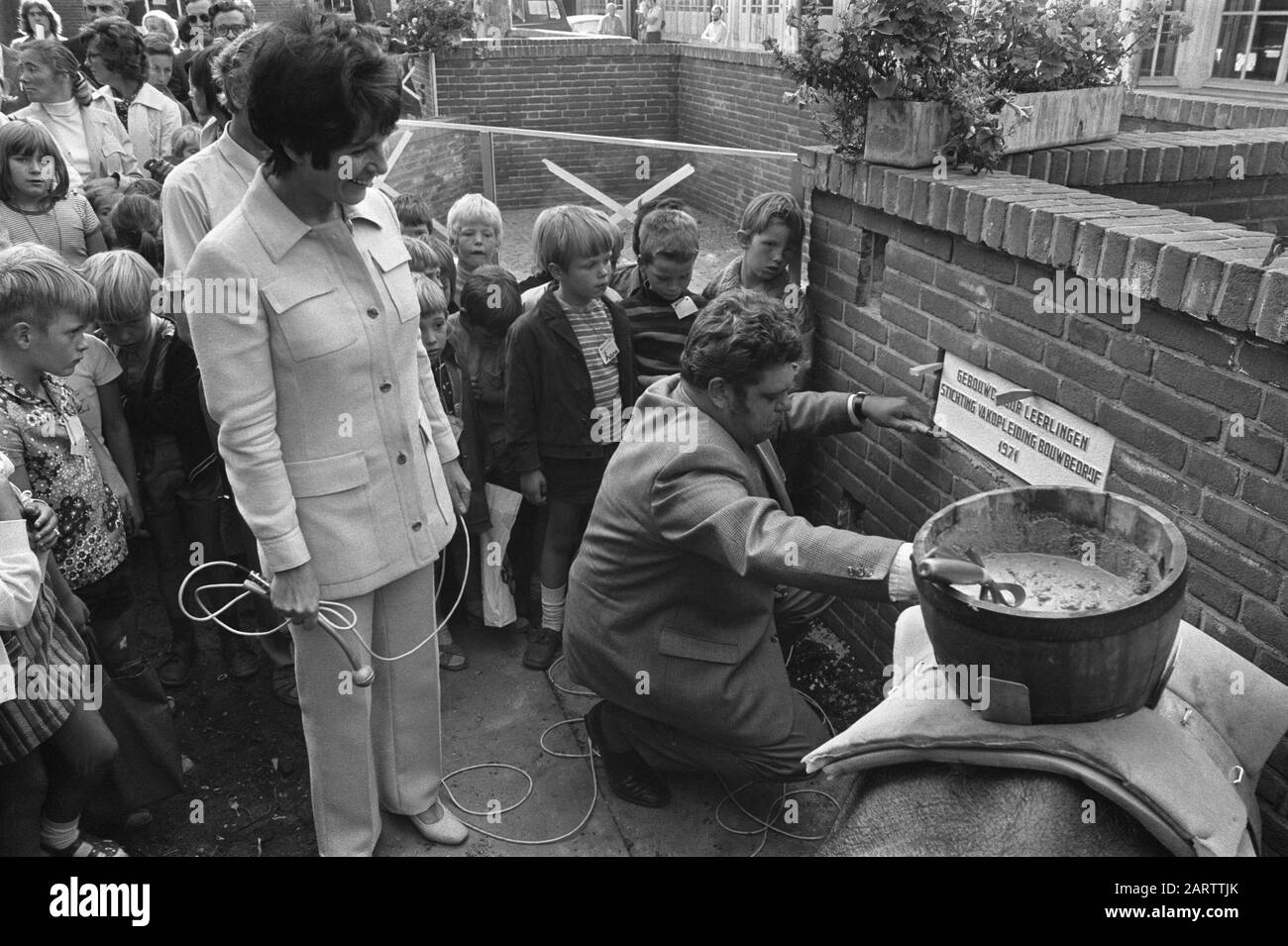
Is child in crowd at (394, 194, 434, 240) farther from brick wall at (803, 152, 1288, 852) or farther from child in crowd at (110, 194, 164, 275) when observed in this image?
brick wall at (803, 152, 1288, 852)

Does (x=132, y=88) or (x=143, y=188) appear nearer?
(x=143, y=188)

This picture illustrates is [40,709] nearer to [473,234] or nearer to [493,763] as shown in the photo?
[493,763]

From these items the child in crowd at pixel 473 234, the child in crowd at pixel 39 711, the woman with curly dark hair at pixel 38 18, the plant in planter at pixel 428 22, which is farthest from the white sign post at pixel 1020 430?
the plant in planter at pixel 428 22

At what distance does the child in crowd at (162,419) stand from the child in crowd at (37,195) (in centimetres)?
93

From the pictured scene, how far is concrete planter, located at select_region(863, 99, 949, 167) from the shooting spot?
3.41 metres

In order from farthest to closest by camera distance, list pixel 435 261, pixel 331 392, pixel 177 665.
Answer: pixel 435 261
pixel 177 665
pixel 331 392

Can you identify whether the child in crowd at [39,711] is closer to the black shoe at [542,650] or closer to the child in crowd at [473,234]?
the black shoe at [542,650]

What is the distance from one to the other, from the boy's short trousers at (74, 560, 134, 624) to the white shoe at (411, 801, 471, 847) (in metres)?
1.20

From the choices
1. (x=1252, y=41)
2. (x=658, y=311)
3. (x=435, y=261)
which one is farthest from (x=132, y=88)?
(x=1252, y=41)

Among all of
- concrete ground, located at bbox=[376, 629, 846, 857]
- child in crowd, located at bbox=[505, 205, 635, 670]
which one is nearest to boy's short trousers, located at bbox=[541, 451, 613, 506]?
child in crowd, located at bbox=[505, 205, 635, 670]

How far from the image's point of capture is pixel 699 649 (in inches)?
121

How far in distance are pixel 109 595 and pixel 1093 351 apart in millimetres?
3070

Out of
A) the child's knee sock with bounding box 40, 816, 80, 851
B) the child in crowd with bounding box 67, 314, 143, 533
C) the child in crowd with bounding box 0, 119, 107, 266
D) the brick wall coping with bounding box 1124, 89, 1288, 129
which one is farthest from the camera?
the brick wall coping with bounding box 1124, 89, 1288, 129

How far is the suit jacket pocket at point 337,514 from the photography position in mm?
2682
